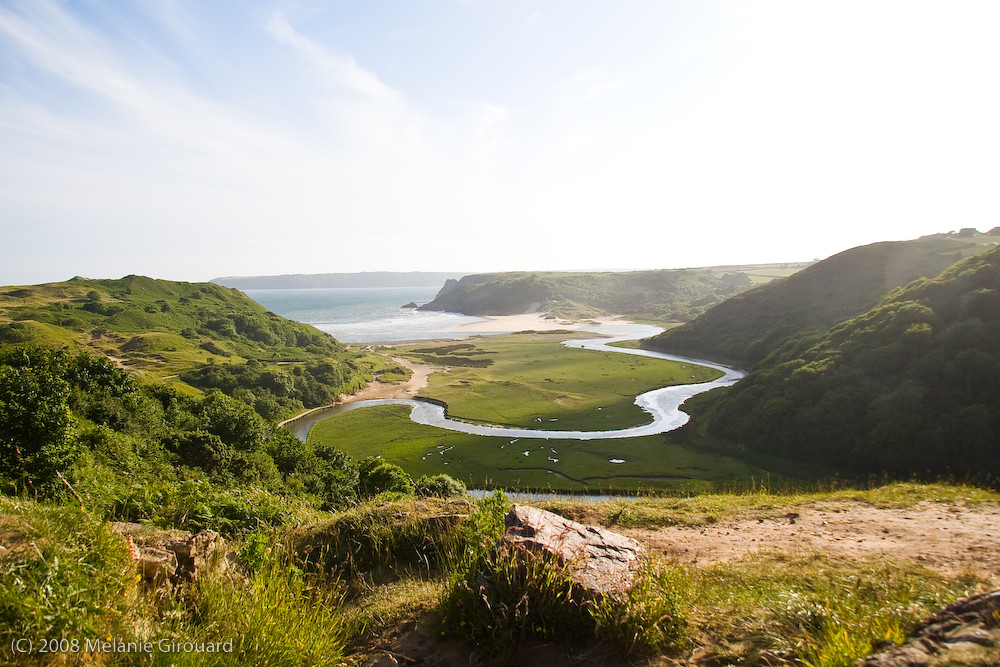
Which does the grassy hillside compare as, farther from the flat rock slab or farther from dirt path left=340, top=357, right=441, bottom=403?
the flat rock slab

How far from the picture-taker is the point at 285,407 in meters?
77.0

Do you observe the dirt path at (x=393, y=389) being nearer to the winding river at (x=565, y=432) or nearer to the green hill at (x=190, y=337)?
the winding river at (x=565, y=432)

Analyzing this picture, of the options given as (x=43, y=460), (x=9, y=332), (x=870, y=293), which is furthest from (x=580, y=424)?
(x=9, y=332)

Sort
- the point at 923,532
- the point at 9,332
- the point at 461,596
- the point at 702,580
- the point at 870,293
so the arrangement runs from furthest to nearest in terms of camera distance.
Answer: the point at 870,293 → the point at 9,332 → the point at 923,532 → the point at 702,580 → the point at 461,596

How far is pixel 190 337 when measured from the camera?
104 m

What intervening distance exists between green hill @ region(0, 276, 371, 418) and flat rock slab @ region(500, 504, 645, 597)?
239 feet

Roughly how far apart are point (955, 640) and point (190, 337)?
123 metres

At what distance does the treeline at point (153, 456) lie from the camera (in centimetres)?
986

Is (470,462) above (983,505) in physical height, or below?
below

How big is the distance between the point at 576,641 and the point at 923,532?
37.0 ft

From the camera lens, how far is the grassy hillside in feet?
326

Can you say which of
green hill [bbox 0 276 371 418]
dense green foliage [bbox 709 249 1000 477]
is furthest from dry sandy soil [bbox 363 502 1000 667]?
green hill [bbox 0 276 371 418]

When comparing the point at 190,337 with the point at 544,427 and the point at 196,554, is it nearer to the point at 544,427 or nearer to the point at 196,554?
the point at 544,427

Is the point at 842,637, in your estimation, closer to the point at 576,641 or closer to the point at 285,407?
the point at 576,641
